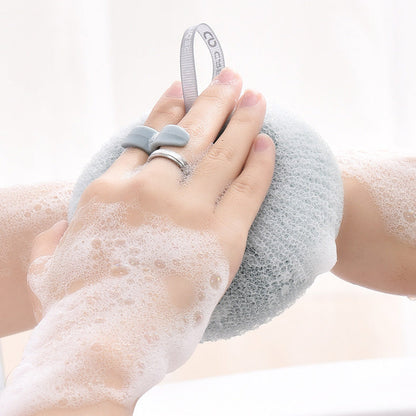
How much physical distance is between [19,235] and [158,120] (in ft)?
0.80

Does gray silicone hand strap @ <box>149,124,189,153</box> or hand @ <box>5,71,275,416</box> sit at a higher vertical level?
gray silicone hand strap @ <box>149,124,189,153</box>

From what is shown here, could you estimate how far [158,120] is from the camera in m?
0.60

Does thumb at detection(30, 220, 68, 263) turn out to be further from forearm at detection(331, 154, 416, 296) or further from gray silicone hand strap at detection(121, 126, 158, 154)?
forearm at detection(331, 154, 416, 296)

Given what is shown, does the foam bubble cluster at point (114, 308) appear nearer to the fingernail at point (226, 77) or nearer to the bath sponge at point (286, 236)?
the bath sponge at point (286, 236)

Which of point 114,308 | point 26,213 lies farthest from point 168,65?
point 114,308

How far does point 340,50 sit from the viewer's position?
45.3 inches

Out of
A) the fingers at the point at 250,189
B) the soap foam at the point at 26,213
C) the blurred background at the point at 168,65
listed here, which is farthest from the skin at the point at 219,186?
the blurred background at the point at 168,65

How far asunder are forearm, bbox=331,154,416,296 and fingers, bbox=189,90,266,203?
0.50ft

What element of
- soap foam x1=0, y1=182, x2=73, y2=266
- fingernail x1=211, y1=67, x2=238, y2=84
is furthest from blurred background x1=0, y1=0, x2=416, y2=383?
fingernail x1=211, y1=67, x2=238, y2=84

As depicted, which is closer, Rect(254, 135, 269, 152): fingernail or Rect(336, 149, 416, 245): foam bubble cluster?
Rect(254, 135, 269, 152): fingernail

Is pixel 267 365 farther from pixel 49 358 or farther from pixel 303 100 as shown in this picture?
pixel 49 358

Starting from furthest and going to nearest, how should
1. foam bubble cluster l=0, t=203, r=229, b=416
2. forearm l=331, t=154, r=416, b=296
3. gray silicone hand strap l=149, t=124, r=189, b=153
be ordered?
forearm l=331, t=154, r=416, b=296
gray silicone hand strap l=149, t=124, r=189, b=153
foam bubble cluster l=0, t=203, r=229, b=416

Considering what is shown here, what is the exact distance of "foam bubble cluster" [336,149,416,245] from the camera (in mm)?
668

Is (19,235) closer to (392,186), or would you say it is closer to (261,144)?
(261,144)
